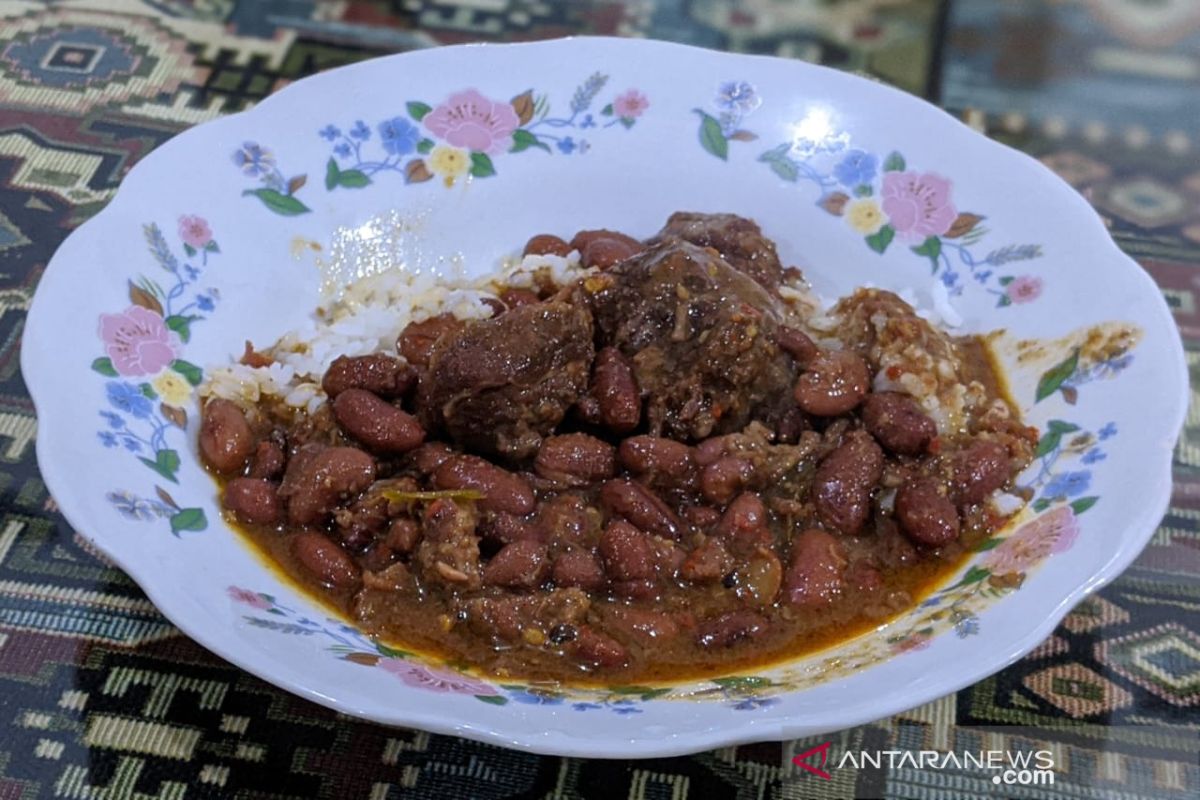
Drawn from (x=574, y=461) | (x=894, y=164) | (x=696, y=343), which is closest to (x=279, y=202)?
(x=574, y=461)

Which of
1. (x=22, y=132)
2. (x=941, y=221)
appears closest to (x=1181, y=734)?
(x=941, y=221)

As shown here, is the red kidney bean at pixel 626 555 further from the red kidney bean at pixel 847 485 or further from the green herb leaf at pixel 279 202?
the green herb leaf at pixel 279 202

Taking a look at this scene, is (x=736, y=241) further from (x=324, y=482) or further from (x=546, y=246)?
(x=324, y=482)

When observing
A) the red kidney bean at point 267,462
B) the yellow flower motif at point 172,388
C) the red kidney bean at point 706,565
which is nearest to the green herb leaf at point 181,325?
the yellow flower motif at point 172,388

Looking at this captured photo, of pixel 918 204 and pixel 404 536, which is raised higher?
pixel 918 204

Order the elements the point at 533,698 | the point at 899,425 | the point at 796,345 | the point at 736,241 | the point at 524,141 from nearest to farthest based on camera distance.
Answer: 1. the point at 533,698
2. the point at 899,425
3. the point at 796,345
4. the point at 736,241
5. the point at 524,141

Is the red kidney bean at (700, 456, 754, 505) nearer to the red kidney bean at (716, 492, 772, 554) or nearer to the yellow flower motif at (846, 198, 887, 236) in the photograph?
the red kidney bean at (716, 492, 772, 554)

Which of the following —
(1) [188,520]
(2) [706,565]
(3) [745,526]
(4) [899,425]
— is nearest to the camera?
(1) [188,520]

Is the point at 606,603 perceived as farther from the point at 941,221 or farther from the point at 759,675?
the point at 941,221
